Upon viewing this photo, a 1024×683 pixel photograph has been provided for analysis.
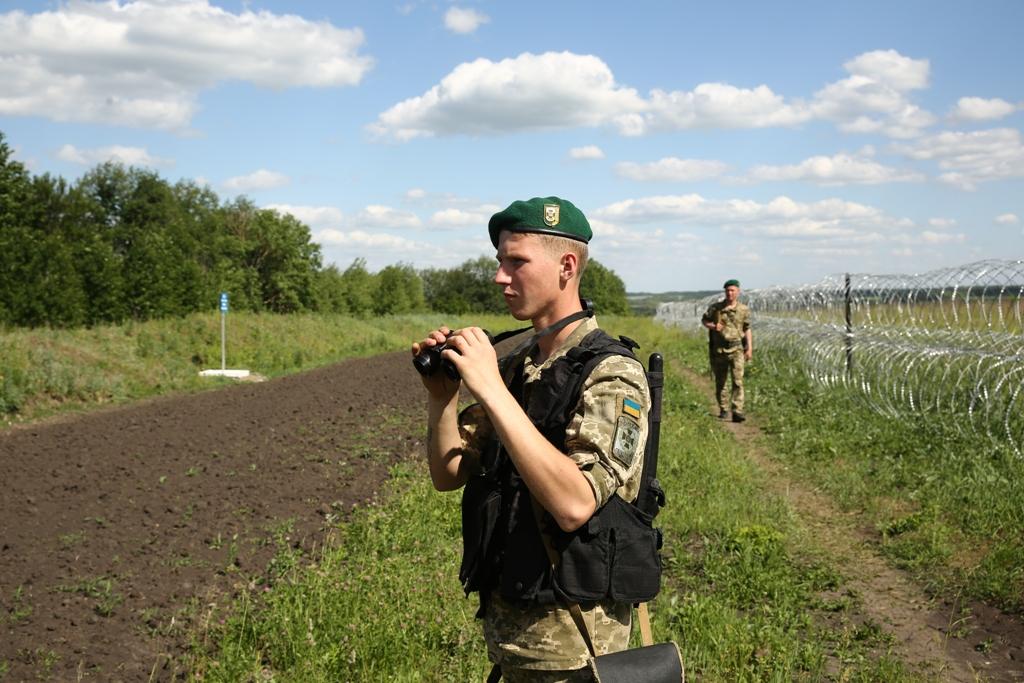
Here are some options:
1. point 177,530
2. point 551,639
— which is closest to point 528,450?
point 551,639

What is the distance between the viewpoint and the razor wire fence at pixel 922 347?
988 cm

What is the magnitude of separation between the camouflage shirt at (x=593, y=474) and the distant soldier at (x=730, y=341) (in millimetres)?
12297

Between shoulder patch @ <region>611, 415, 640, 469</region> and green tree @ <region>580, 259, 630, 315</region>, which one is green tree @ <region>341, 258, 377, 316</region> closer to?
green tree @ <region>580, 259, 630, 315</region>

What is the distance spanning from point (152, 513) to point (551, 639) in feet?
20.9

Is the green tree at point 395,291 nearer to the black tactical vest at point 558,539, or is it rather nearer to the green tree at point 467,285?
the green tree at point 467,285

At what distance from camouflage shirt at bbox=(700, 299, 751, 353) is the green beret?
12325 mm

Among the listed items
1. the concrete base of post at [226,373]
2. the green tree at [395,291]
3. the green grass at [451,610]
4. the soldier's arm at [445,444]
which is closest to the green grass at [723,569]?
the green grass at [451,610]

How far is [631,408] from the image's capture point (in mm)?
2299

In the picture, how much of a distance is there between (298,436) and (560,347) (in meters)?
10.1

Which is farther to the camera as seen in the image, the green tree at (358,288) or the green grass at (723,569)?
the green tree at (358,288)

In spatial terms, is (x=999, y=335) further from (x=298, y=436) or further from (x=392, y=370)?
(x=392, y=370)

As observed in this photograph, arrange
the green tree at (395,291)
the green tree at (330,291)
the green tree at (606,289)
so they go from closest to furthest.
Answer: the green tree at (330,291)
the green tree at (395,291)
the green tree at (606,289)

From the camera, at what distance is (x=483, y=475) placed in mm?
Result: 2562

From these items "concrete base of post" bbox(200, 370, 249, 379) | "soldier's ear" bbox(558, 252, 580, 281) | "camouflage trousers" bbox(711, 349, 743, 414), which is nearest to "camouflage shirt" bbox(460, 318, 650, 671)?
"soldier's ear" bbox(558, 252, 580, 281)
